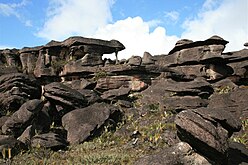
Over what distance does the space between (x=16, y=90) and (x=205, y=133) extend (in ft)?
52.0

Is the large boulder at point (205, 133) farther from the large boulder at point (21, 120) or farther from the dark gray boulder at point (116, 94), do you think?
the dark gray boulder at point (116, 94)

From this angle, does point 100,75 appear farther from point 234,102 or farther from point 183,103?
point 234,102

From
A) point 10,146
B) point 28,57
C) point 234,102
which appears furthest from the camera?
point 28,57

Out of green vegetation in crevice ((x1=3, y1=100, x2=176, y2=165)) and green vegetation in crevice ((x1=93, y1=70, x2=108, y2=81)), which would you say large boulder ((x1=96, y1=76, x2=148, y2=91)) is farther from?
green vegetation in crevice ((x1=3, y1=100, x2=176, y2=165))

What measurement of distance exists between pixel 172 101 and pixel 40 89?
11.3 metres

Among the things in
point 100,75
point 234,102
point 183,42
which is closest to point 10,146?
point 100,75

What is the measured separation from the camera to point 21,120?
57.0 feet

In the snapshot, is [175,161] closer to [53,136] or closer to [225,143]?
[225,143]

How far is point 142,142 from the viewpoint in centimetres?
1619

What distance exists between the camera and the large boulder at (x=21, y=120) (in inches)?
676

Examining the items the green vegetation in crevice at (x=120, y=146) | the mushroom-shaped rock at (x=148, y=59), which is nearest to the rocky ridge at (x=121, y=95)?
the mushroom-shaped rock at (x=148, y=59)

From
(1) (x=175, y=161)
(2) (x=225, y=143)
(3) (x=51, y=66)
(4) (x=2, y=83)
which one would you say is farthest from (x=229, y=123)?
(3) (x=51, y=66)

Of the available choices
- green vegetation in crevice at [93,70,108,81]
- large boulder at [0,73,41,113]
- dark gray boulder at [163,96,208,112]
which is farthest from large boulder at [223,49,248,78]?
large boulder at [0,73,41,113]

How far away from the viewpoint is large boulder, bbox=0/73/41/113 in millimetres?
20859
